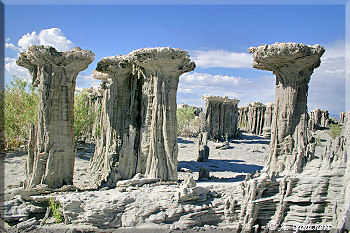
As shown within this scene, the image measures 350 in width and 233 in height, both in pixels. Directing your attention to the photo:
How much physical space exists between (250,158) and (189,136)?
9803 mm

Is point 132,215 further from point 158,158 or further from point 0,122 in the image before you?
point 0,122

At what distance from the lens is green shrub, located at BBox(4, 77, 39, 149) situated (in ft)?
42.8

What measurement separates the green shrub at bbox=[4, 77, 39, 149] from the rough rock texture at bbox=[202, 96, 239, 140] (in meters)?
11.9

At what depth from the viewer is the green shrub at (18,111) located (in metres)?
13.0

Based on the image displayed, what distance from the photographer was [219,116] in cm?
2162

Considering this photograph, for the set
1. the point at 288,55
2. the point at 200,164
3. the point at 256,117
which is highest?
the point at 288,55

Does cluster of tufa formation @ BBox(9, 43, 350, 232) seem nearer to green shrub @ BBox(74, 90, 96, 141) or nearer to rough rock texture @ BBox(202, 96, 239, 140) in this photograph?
green shrub @ BBox(74, 90, 96, 141)

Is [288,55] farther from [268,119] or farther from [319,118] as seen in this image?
[319,118]

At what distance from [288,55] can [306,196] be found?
3.14 m

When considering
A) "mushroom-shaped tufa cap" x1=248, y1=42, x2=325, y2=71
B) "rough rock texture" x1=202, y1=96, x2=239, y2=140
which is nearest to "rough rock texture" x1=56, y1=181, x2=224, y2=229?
"mushroom-shaped tufa cap" x1=248, y1=42, x2=325, y2=71

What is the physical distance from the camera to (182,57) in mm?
7137

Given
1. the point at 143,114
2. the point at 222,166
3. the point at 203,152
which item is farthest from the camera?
the point at 203,152

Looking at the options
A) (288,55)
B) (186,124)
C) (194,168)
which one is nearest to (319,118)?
(186,124)

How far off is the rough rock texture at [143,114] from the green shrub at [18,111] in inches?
242
